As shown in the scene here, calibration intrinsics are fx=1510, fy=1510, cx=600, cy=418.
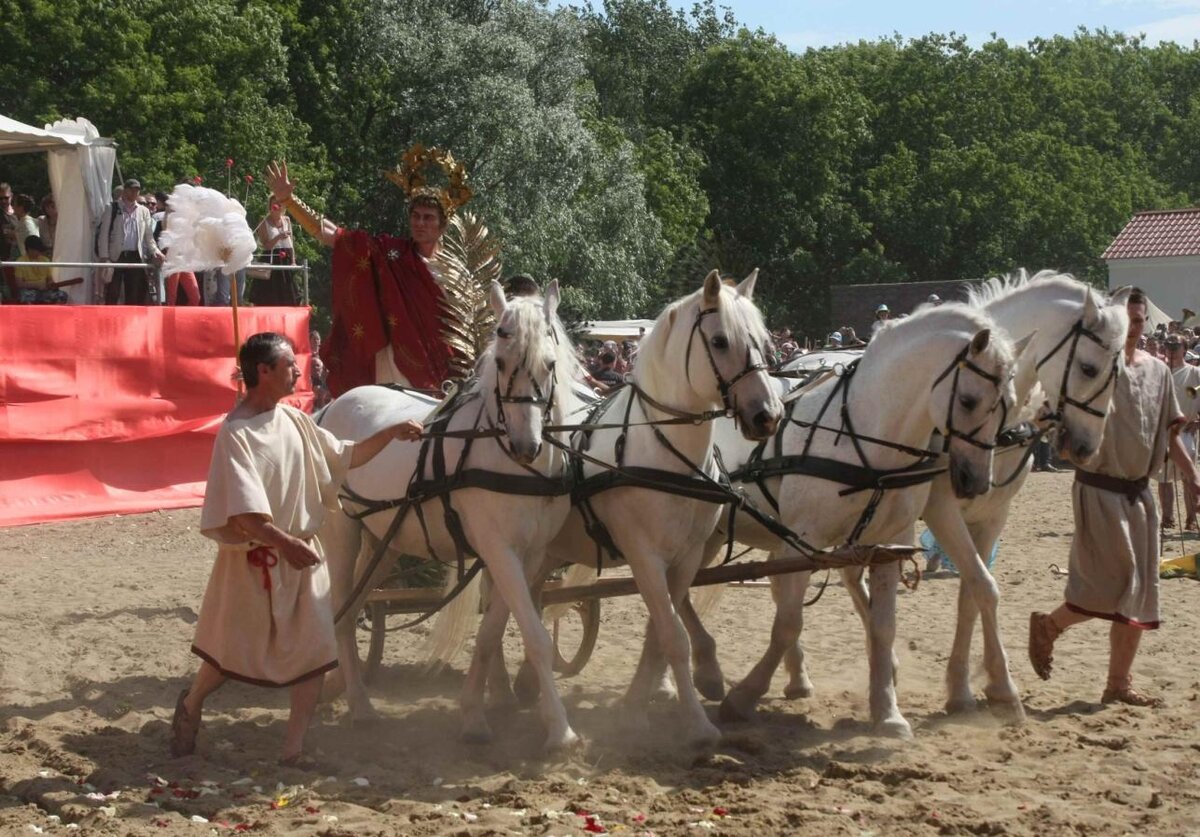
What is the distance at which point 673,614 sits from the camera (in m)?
6.84

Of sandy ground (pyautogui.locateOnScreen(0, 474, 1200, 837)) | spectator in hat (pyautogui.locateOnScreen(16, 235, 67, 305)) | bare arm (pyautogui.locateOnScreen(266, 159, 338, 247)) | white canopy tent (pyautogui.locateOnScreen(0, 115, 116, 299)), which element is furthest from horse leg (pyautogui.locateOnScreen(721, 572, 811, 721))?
white canopy tent (pyautogui.locateOnScreen(0, 115, 116, 299))

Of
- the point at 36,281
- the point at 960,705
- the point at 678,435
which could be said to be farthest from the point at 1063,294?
the point at 36,281

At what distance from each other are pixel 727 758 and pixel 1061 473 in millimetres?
17628

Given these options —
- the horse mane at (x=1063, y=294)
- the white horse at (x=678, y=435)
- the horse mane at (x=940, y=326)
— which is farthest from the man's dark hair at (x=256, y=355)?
the horse mane at (x=1063, y=294)

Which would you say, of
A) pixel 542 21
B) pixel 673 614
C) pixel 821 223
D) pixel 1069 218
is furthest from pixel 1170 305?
pixel 673 614

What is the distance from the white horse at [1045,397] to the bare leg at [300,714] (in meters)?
3.23

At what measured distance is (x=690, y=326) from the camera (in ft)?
21.8

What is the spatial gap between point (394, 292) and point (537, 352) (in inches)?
91.0

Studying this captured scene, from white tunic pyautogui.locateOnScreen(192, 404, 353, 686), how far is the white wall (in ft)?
149

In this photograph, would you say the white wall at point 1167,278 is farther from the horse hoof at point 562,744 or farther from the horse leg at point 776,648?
the horse hoof at point 562,744

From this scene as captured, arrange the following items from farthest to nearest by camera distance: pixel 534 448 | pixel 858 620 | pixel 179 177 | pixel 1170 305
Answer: pixel 1170 305, pixel 179 177, pixel 858 620, pixel 534 448

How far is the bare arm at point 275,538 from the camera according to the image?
19.6 feet

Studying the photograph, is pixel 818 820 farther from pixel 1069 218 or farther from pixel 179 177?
Answer: pixel 1069 218

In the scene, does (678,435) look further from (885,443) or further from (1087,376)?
(1087,376)
